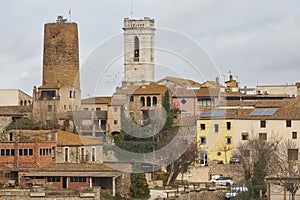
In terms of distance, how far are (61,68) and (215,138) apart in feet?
54.2

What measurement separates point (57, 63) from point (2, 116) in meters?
9.42

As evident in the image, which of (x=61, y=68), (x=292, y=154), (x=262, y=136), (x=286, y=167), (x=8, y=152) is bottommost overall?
(x=286, y=167)

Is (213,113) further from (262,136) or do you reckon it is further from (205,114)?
(262,136)

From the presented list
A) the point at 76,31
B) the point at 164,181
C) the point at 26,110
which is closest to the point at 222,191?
the point at 164,181

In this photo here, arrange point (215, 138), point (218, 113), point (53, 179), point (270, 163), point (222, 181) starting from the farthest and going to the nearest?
1. point (218, 113)
2. point (215, 138)
3. point (222, 181)
4. point (270, 163)
5. point (53, 179)

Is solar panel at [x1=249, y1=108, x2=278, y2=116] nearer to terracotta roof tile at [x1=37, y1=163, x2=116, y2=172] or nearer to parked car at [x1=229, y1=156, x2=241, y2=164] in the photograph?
parked car at [x1=229, y1=156, x2=241, y2=164]

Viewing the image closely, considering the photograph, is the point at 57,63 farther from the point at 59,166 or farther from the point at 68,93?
the point at 59,166

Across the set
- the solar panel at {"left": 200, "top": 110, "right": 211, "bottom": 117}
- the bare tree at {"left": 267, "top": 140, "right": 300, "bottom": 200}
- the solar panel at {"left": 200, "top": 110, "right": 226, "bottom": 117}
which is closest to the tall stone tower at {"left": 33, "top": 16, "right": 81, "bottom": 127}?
the solar panel at {"left": 200, "top": 110, "right": 211, "bottom": 117}

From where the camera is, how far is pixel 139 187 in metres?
52.0

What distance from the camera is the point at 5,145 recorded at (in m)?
54.3

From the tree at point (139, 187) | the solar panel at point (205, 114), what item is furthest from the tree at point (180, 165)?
the solar panel at point (205, 114)

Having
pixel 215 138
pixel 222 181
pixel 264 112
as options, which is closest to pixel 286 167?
pixel 222 181

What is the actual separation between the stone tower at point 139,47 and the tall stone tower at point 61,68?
384 centimetres

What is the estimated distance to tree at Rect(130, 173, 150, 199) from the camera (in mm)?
51625
